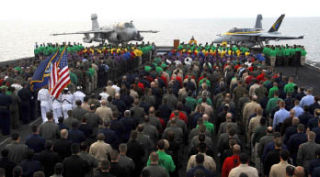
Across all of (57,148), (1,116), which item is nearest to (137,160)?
(57,148)

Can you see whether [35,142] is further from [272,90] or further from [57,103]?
[272,90]

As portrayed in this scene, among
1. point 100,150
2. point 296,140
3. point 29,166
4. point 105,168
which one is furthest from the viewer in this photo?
point 296,140

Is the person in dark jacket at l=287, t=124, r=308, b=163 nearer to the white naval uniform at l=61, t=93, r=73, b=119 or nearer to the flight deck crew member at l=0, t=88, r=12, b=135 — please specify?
the white naval uniform at l=61, t=93, r=73, b=119

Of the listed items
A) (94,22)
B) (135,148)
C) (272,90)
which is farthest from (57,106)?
(94,22)

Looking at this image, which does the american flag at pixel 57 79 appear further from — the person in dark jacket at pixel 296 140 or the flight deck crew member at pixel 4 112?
the person in dark jacket at pixel 296 140

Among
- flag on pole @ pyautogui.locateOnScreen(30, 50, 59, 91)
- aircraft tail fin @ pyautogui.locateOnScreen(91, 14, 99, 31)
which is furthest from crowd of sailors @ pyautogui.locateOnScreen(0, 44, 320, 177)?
aircraft tail fin @ pyautogui.locateOnScreen(91, 14, 99, 31)

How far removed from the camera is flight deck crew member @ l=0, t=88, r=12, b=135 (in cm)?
1380

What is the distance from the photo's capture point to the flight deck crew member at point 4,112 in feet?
45.3

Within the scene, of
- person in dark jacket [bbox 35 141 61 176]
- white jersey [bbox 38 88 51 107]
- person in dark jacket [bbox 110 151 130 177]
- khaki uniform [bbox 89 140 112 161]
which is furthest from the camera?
white jersey [bbox 38 88 51 107]

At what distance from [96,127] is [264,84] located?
23.8 ft

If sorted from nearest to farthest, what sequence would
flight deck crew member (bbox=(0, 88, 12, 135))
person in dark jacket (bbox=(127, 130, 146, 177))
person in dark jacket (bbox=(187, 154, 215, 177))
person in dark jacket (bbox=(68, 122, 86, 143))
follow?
person in dark jacket (bbox=(187, 154, 215, 177)), person in dark jacket (bbox=(127, 130, 146, 177)), person in dark jacket (bbox=(68, 122, 86, 143)), flight deck crew member (bbox=(0, 88, 12, 135))

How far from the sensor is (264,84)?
15797 mm

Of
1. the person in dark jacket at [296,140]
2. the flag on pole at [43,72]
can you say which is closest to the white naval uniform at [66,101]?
the flag on pole at [43,72]

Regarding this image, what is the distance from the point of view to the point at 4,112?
Answer: 554 inches
